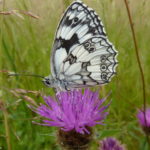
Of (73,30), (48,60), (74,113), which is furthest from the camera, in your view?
(48,60)

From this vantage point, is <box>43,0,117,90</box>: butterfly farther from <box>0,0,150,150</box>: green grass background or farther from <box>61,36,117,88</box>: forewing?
<box>0,0,150,150</box>: green grass background

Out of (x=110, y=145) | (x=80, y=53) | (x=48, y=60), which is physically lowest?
(x=110, y=145)

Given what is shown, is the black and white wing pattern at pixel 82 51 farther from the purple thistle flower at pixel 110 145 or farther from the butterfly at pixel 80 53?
the purple thistle flower at pixel 110 145

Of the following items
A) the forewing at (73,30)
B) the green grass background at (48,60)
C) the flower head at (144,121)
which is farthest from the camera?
the green grass background at (48,60)

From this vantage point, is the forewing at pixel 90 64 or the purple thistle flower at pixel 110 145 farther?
the forewing at pixel 90 64

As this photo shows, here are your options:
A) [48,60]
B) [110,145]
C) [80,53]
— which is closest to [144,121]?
[110,145]

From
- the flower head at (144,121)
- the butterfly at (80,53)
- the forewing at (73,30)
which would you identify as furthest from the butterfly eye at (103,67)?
the flower head at (144,121)

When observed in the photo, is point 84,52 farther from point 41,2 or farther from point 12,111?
point 41,2

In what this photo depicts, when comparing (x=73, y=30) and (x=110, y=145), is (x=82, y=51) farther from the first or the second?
(x=110, y=145)
